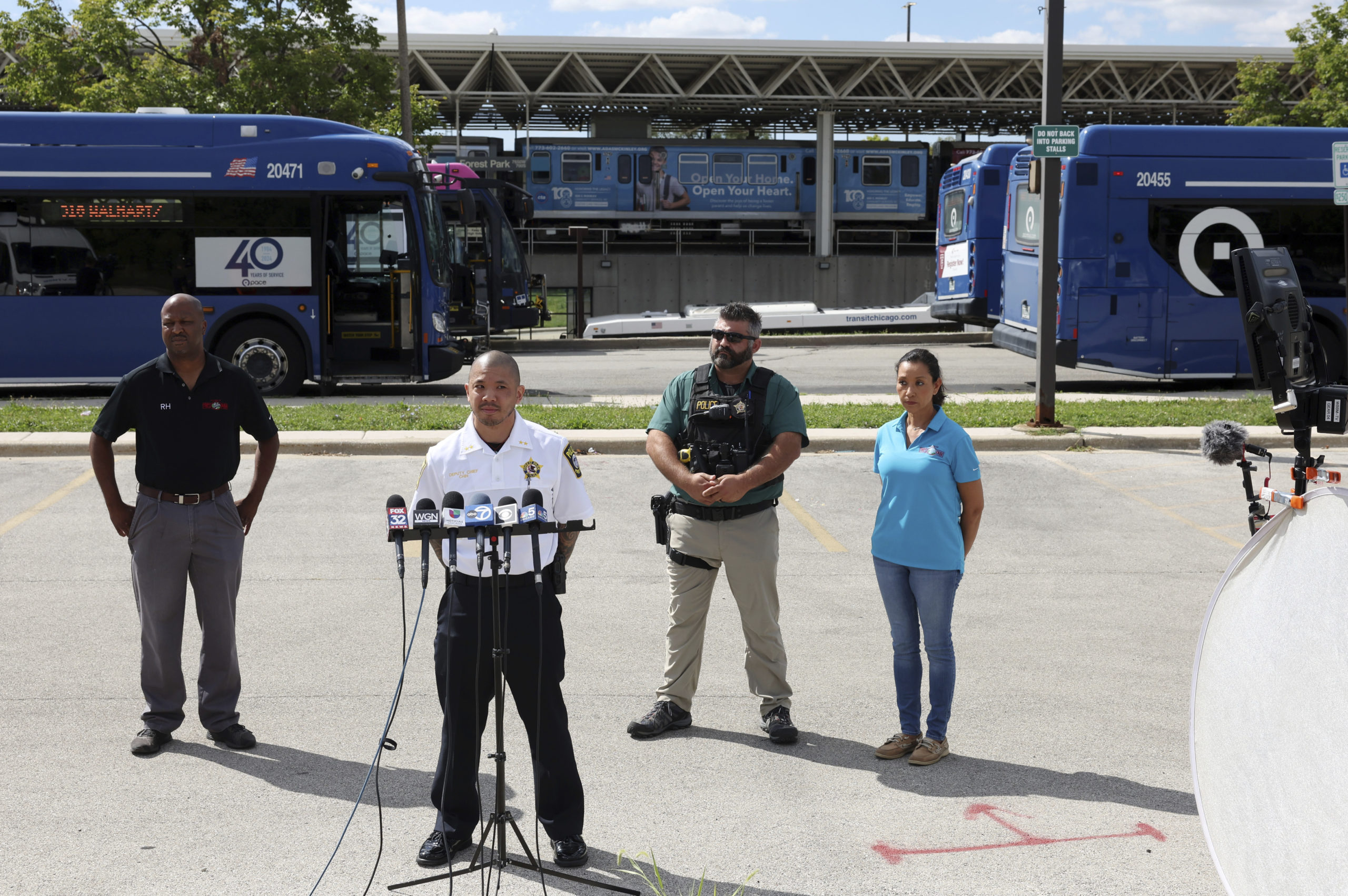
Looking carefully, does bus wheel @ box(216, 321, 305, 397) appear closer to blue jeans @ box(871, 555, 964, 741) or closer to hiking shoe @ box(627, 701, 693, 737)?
hiking shoe @ box(627, 701, 693, 737)

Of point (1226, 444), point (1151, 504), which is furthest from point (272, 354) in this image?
point (1226, 444)

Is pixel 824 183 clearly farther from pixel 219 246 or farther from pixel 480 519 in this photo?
pixel 480 519

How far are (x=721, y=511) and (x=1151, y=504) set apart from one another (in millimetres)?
6163

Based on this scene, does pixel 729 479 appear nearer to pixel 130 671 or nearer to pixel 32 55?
pixel 130 671

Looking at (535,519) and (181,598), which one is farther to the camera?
(181,598)

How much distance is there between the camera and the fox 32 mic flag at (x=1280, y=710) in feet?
9.59

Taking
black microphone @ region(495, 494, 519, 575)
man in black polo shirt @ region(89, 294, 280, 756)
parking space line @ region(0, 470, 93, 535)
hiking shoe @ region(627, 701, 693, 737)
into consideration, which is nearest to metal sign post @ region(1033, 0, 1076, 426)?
hiking shoe @ region(627, 701, 693, 737)

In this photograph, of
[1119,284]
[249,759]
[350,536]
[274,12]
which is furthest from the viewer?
[274,12]

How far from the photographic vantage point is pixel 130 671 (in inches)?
239

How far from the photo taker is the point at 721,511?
5215 millimetres

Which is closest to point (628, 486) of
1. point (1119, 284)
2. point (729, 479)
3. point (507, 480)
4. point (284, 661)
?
point (284, 661)

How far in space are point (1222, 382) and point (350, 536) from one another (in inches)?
554

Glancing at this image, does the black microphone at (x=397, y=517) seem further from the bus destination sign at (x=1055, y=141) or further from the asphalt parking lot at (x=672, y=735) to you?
the bus destination sign at (x=1055, y=141)

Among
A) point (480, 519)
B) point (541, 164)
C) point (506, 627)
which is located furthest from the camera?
point (541, 164)
